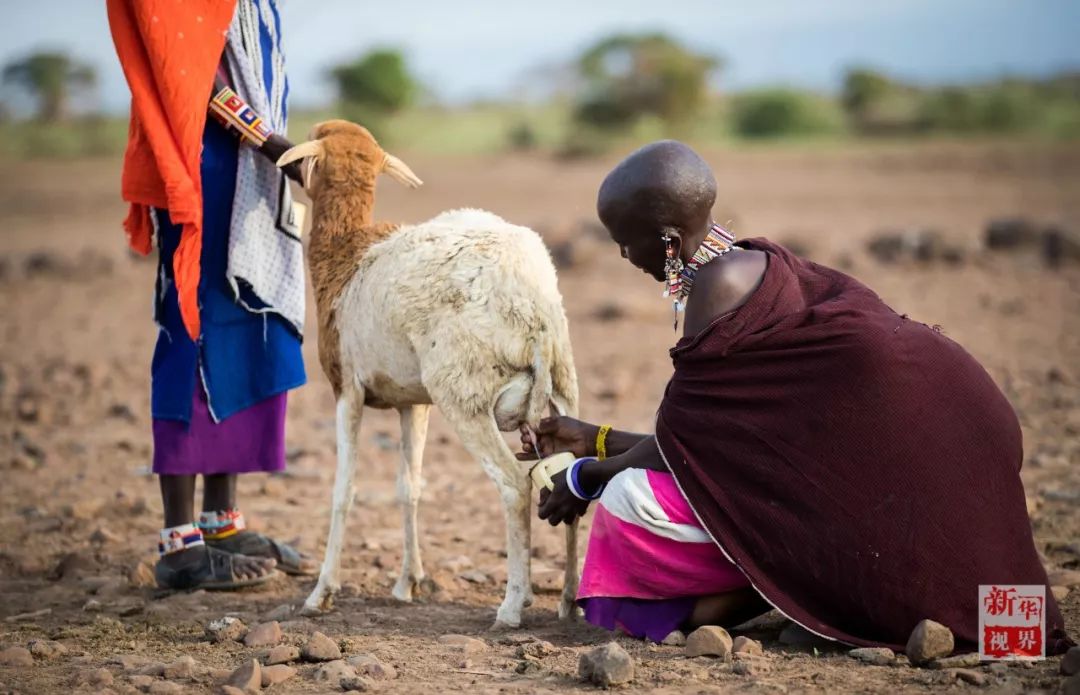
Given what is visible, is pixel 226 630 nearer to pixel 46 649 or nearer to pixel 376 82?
pixel 46 649

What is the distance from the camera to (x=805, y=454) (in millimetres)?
4117

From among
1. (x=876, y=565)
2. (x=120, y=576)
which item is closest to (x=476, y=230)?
(x=876, y=565)

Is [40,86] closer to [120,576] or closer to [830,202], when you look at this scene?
A: [830,202]

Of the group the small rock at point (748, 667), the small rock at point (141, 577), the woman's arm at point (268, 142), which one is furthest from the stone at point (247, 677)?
the woman's arm at point (268, 142)

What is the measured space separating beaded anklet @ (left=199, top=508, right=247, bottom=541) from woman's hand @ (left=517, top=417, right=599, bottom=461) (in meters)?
1.70

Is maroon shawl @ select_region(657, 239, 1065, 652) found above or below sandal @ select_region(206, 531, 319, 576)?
above

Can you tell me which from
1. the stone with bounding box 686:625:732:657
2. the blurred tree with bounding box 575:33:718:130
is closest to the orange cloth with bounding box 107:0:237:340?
the stone with bounding box 686:625:732:657

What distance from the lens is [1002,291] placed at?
1257 cm

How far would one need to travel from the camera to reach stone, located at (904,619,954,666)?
12.7 feet

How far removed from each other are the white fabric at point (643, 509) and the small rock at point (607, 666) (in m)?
0.51

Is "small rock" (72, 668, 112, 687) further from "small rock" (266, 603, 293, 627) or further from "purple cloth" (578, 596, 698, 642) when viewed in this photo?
"purple cloth" (578, 596, 698, 642)

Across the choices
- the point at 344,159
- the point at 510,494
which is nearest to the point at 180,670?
the point at 510,494

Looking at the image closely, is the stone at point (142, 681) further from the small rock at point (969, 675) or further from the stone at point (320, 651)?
the small rock at point (969, 675)

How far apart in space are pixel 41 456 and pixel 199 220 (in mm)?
3464
